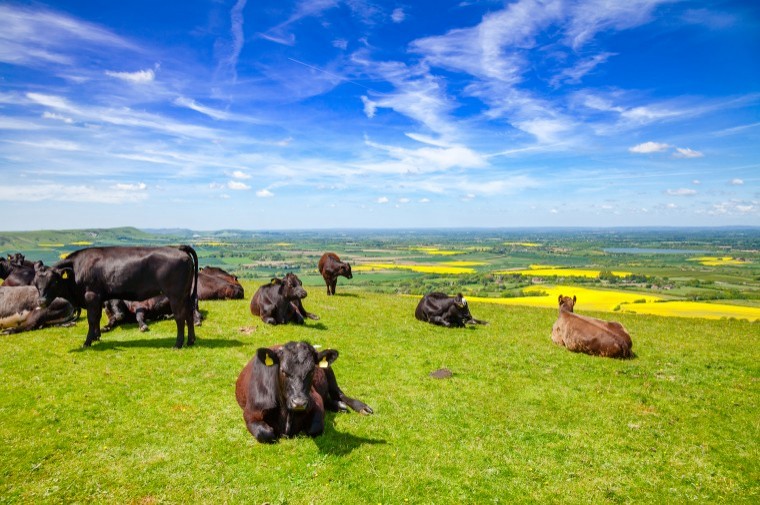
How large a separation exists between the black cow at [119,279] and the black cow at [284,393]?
17.1 feet

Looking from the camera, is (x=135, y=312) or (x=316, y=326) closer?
(x=135, y=312)

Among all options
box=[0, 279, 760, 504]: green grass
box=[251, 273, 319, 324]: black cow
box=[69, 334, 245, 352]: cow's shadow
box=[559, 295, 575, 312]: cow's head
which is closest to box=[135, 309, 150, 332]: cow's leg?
box=[0, 279, 760, 504]: green grass

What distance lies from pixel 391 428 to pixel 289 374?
2.56 meters

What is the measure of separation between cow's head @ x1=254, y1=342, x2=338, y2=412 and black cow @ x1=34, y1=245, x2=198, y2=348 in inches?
225

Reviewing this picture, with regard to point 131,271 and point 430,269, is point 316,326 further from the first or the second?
point 430,269

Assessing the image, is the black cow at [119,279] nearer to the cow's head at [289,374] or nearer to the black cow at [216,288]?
the cow's head at [289,374]

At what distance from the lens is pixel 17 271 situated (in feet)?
55.6

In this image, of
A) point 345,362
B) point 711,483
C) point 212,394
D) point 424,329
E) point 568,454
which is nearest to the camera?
point 711,483

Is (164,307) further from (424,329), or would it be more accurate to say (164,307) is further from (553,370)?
(553,370)

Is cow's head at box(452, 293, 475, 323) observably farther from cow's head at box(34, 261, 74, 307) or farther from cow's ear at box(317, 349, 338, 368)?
cow's head at box(34, 261, 74, 307)

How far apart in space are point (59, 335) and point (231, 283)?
840 centimetres

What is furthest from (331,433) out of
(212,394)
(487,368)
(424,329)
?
(424,329)

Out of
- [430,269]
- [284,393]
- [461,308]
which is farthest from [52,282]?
[430,269]

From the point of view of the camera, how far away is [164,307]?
598 inches
